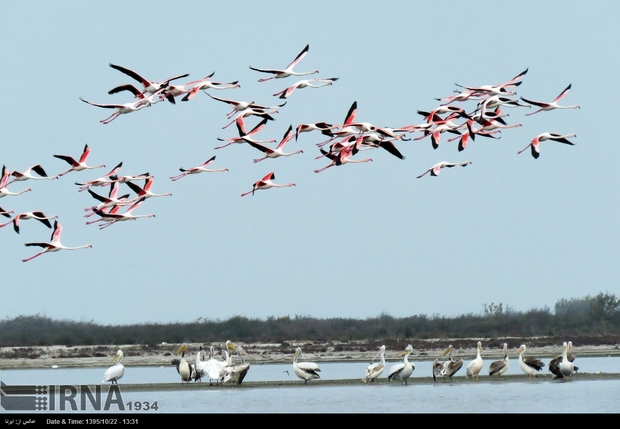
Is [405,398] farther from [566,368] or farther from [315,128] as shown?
[315,128]

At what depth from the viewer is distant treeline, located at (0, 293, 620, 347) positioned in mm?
52719

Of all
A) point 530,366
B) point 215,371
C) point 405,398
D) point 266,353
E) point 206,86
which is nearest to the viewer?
point 405,398

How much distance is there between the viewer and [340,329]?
187 ft

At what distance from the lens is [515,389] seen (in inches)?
1004

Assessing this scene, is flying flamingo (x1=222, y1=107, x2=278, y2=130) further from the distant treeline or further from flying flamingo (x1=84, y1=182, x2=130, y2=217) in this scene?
Result: the distant treeline

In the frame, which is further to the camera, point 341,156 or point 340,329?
point 340,329

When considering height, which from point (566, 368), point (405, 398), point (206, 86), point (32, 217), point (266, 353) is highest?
point (206, 86)

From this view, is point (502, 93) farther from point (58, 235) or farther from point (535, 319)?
point (535, 319)

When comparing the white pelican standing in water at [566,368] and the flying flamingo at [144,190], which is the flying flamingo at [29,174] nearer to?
the flying flamingo at [144,190]

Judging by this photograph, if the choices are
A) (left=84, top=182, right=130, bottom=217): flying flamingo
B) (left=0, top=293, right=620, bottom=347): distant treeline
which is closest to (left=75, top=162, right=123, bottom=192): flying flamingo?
(left=84, top=182, right=130, bottom=217): flying flamingo

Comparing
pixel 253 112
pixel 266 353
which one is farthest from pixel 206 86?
pixel 266 353
